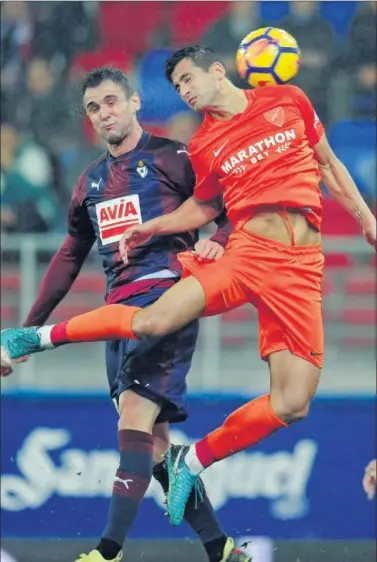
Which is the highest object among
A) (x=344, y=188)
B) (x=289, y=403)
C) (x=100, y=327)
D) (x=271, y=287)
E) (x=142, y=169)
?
(x=142, y=169)

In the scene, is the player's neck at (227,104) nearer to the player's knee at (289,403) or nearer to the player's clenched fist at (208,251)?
the player's clenched fist at (208,251)

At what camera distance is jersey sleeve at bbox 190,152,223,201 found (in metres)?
6.16

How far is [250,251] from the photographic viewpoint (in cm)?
598

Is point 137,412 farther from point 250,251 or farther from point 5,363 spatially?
point 250,251

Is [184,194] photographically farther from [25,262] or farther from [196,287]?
[25,262]

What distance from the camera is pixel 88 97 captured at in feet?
20.8

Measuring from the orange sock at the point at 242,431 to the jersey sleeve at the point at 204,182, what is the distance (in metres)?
0.90

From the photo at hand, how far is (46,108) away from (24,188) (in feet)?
1.70

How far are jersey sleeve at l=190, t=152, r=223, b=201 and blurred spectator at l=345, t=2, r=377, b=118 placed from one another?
2631 mm

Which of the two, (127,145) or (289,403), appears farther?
(127,145)

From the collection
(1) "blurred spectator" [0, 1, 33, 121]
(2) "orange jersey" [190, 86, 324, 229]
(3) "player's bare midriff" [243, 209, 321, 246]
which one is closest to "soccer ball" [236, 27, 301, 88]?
(2) "orange jersey" [190, 86, 324, 229]

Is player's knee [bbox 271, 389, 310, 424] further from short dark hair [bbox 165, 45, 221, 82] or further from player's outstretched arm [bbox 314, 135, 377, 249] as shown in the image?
short dark hair [bbox 165, 45, 221, 82]

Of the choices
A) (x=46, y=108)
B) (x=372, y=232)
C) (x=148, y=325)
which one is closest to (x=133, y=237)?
(x=148, y=325)

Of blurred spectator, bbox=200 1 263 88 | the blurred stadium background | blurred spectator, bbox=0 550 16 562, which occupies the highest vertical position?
blurred spectator, bbox=200 1 263 88
